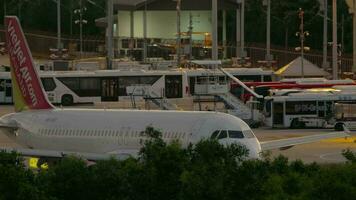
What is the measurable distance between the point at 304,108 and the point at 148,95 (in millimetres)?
13176

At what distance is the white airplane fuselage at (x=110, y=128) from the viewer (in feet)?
134

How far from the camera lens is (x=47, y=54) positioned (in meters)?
164

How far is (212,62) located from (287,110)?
1214 cm

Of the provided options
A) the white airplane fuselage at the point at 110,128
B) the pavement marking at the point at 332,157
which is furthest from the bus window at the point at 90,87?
the white airplane fuselage at the point at 110,128

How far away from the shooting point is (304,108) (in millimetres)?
77438

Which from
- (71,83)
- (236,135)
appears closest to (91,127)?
(236,135)

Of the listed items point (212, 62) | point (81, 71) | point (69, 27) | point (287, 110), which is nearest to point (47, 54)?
point (69, 27)

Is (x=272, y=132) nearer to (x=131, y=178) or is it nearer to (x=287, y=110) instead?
(x=287, y=110)

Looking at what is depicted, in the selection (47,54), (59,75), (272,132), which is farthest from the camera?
(47,54)

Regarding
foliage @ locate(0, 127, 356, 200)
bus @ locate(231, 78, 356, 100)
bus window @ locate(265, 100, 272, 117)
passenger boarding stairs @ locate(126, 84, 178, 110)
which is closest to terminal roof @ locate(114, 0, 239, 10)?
bus @ locate(231, 78, 356, 100)

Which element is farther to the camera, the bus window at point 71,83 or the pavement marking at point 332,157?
the bus window at point 71,83

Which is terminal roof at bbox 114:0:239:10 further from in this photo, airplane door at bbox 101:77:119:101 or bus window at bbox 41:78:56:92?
bus window at bbox 41:78:56:92

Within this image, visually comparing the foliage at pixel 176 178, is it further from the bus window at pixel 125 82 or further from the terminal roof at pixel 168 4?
the terminal roof at pixel 168 4

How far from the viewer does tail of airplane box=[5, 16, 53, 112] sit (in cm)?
5009
